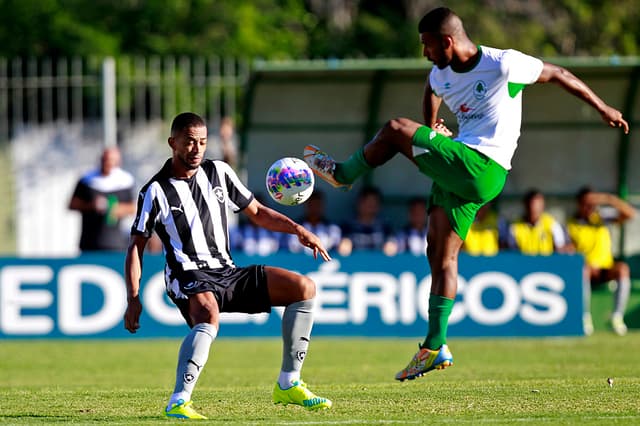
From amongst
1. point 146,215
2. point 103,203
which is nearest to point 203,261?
point 146,215

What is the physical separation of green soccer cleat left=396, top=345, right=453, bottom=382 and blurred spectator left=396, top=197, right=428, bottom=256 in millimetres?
8462

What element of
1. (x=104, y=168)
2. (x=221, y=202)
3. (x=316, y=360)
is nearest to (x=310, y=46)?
(x=104, y=168)

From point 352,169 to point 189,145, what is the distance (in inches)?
47.0

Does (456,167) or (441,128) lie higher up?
→ (441,128)

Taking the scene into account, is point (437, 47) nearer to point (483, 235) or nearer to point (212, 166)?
point (212, 166)

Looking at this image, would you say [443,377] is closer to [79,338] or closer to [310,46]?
[79,338]

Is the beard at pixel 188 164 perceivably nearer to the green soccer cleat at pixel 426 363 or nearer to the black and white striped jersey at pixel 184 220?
the black and white striped jersey at pixel 184 220

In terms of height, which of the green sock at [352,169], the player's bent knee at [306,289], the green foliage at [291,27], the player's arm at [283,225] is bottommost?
the player's bent knee at [306,289]

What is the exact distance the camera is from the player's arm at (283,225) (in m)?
8.10

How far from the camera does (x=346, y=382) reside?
10258 mm

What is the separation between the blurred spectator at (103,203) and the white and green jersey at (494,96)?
8.59 metres

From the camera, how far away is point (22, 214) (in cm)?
2086

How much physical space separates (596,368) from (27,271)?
7.86 meters

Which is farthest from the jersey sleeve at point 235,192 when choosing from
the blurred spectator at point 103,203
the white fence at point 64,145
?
the white fence at point 64,145
